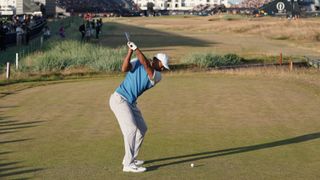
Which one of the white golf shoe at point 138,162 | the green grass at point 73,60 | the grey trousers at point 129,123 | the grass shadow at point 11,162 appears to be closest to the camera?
the grey trousers at point 129,123

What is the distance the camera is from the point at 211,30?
8494 centimetres

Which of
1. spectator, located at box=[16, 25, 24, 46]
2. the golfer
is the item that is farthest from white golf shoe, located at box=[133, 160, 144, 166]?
spectator, located at box=[16, 25, 24, 46]

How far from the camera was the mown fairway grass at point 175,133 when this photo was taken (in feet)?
33.2

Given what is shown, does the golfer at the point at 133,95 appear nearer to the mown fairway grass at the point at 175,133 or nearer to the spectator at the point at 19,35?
the mown fairway grass at the point at 175,133

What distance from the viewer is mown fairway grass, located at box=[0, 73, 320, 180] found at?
33.2ft

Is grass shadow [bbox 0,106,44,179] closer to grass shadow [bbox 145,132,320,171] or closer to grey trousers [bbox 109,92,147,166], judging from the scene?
grey trousers [bbox 109,92,147,166]

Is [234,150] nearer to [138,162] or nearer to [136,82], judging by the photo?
[138,162]

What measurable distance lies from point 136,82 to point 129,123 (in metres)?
0.62

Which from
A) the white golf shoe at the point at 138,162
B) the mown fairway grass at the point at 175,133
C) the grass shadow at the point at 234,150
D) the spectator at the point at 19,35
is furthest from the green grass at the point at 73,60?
the white golf shoe at the point at 138,162

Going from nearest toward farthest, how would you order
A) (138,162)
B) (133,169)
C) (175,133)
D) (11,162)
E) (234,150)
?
(133,169), (138,162), (11,162), (234,150), (175,133)

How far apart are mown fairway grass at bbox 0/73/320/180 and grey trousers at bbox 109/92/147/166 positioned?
368 millimetres

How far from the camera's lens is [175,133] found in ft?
44.4

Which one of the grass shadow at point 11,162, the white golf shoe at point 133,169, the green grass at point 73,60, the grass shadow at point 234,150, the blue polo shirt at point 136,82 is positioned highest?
the blue polo shirt at point 136,82

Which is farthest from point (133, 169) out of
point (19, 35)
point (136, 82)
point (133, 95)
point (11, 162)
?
point (19, 35)
